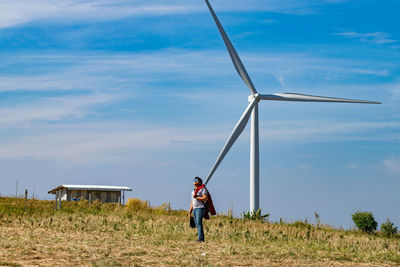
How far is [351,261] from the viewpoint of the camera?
45.8 ft

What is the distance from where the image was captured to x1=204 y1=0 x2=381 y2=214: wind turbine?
103ft

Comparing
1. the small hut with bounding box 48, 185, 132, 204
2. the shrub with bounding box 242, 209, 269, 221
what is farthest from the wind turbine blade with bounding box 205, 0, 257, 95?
the small hut with bounding box 48, 185, 132, 204

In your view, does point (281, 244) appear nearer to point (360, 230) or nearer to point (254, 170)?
point (254, 170)

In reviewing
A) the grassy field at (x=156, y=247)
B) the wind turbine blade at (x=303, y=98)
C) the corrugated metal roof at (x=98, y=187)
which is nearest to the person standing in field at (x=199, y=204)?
the grassy field at (x=156, y=247)

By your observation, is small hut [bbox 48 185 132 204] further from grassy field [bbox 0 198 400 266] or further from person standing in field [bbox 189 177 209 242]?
person standing in field [bbox 189 177 209 242]

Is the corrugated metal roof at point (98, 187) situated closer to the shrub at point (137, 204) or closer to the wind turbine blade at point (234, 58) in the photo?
the shrub at point (137, 204)

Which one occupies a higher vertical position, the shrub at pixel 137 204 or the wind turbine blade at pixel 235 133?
the wind turbine blade at pixel 235 133

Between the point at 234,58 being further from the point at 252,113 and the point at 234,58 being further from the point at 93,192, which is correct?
the point at 93,192

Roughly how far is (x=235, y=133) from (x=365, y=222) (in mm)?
10536

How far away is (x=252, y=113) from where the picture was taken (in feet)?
108

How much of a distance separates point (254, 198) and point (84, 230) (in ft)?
47.4

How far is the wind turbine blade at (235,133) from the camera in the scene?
31094 millimetres

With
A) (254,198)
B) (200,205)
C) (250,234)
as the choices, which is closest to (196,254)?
(200,205)

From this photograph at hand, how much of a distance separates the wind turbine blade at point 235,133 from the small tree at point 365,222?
384 inches
